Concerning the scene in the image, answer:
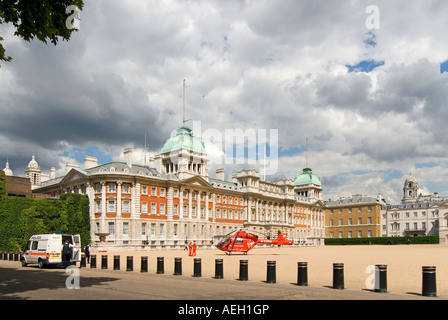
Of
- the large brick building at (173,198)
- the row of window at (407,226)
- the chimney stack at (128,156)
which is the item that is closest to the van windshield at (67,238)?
the large brick building at (173,198)

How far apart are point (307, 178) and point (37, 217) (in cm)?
8985

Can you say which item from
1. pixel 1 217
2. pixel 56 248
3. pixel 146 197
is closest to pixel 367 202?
pixel 146 197

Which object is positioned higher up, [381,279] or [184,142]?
[184,142]

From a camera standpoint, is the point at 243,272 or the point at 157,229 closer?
the point at 243,272

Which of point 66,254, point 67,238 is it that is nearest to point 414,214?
point 67,238

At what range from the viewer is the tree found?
1491 centimetres

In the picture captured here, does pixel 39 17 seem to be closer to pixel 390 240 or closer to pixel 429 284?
pixel 429 284

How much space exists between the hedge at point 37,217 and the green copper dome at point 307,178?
256 ft

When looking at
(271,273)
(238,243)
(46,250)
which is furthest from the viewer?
(238,243)

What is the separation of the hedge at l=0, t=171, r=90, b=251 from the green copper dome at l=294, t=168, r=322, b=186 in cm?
7805

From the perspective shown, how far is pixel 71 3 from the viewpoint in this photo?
51.5 ft

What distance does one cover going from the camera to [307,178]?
131500mm

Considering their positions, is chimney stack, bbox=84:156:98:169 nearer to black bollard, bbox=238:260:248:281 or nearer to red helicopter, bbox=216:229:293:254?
red helicopter, bbox=216:229:293:254
